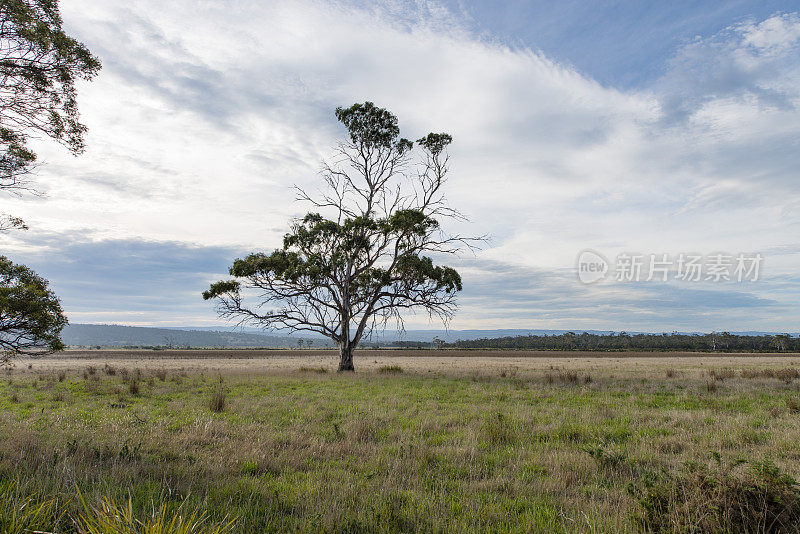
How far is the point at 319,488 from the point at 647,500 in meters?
3.68

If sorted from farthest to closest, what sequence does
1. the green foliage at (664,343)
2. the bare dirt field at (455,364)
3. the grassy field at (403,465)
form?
the green foliage at (664,343) < the bare dirt field at (455,364) < the grassy field at (403,465)

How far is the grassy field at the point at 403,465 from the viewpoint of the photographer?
4.08 meters

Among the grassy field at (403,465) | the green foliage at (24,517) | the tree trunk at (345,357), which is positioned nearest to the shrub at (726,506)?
the grassy field at (403,465)

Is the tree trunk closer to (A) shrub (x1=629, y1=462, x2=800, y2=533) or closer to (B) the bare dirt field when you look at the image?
(B) the bare dirt field

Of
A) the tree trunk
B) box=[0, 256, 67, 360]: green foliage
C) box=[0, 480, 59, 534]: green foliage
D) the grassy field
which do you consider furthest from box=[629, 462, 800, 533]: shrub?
the tree trunk

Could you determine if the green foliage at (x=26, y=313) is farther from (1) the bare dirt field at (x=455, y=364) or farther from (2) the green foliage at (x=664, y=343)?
(2) the green foliage at (x=664, y=343)

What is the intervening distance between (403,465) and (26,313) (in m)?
10.9

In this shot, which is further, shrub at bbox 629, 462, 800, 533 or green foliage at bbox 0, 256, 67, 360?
green foliage at bbox 0, 256, 67, 360

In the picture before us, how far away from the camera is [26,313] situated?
418 inches

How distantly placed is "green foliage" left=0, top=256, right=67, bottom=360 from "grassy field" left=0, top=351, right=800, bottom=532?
1.85 meters

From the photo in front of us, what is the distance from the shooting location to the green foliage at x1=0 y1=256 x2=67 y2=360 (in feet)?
33.9

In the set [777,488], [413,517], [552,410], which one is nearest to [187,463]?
[413,517]

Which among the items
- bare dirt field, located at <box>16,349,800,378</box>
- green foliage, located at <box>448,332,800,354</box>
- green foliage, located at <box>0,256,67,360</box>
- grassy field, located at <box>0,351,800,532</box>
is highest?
green foliage, located at <box>0,256,67,360</box>

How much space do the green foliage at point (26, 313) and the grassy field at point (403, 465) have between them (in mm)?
1848
